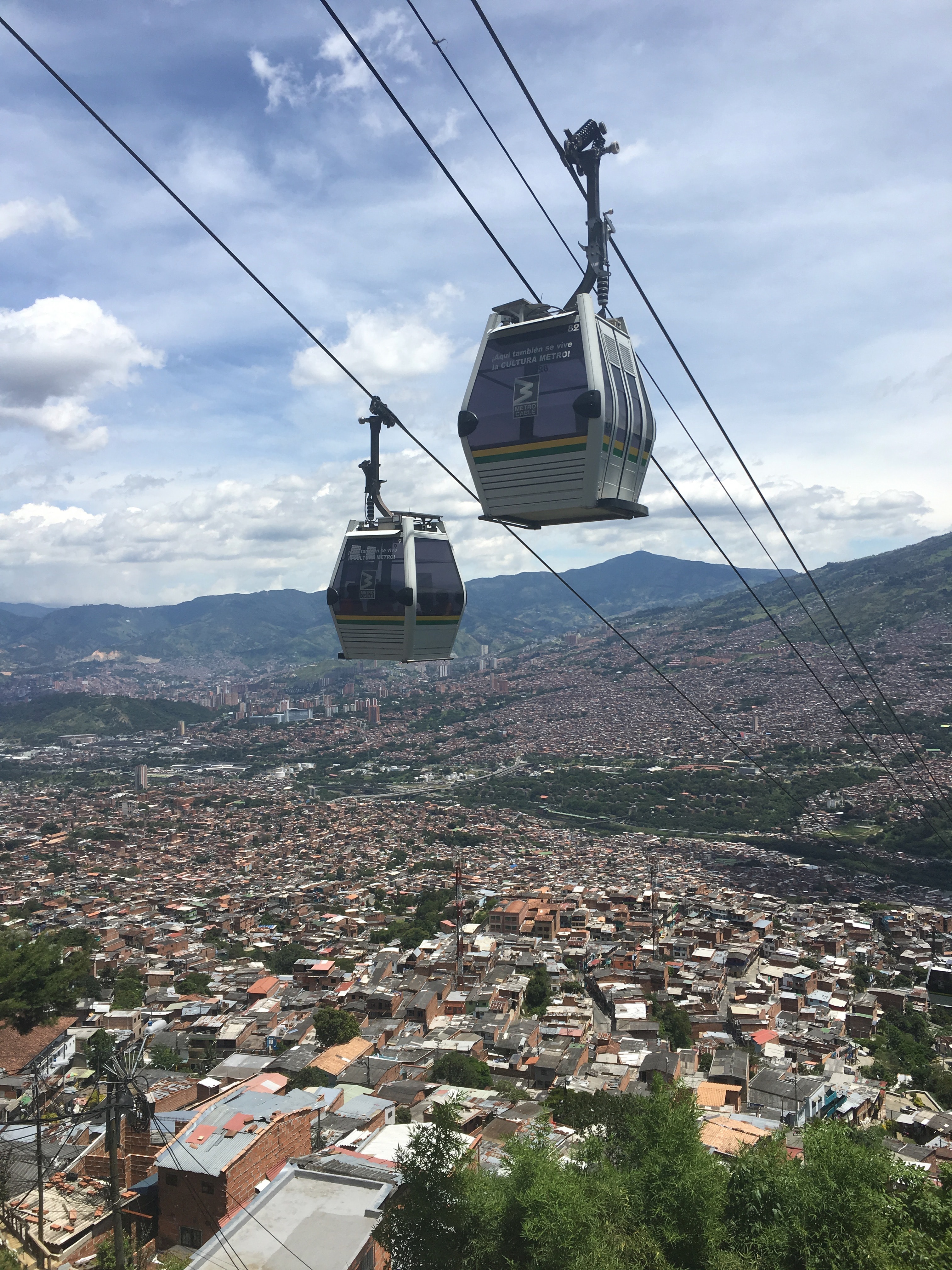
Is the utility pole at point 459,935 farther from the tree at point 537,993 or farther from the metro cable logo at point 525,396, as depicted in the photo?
the metro cable logo at point 525,396

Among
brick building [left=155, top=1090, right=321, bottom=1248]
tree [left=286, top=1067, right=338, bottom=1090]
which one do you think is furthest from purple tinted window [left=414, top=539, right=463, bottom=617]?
tree [left=286, top=1067, right=338, bottom=1090]

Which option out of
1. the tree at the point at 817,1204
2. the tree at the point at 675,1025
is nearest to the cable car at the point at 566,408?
the tree at the point at 817,1204

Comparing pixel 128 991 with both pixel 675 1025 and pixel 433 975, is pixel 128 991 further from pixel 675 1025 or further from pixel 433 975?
pixel 675 1025

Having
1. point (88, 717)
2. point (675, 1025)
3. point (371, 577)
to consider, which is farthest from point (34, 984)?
point (88, 717)

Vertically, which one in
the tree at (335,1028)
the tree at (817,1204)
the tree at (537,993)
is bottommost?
the tree at (537,993)

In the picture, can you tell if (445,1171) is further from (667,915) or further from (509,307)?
(667,915)

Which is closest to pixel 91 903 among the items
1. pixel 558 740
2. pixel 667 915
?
pixel 667 915

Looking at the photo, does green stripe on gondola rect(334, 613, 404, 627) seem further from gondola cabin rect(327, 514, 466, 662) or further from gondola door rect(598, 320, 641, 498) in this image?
gondola door rect(598, 320, 641, 498)
